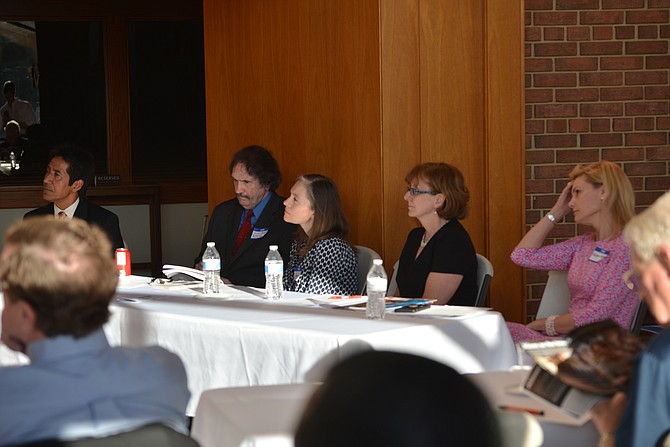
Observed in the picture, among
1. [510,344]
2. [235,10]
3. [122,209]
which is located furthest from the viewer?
[122,209]

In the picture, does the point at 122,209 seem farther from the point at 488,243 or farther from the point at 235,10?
the point at 488,243

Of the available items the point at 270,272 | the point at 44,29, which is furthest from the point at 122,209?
the point at 270,272

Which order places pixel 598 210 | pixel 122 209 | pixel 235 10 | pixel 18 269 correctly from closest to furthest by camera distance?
pixel 18 269, pixel 598 210, pixel 235 10, pixel 122 209

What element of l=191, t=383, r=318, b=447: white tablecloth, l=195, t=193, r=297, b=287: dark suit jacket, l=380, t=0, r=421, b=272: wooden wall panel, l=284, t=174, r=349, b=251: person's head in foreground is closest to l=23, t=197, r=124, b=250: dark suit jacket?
l=195, t=193, r=297, b=287: dark suit jacket

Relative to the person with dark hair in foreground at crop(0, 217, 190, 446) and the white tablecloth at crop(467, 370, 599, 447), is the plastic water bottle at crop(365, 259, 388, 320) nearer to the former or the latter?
the white tablecloth at crop(467, 370, 599, 447)

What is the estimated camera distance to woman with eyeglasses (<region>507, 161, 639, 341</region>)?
3.95 meters

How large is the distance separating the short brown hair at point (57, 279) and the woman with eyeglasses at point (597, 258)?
2554mm

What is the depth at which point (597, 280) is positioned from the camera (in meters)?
4.06

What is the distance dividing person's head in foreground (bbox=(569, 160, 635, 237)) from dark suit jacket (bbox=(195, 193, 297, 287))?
5.68 ft

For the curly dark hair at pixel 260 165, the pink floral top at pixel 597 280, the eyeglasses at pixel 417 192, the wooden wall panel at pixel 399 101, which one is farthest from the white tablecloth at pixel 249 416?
the curly dark hair at pixel 260 165

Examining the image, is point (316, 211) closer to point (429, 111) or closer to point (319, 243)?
point (319, 243)

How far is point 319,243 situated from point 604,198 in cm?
135

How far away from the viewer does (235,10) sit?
6602 millimetres

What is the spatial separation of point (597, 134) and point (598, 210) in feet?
5.12
